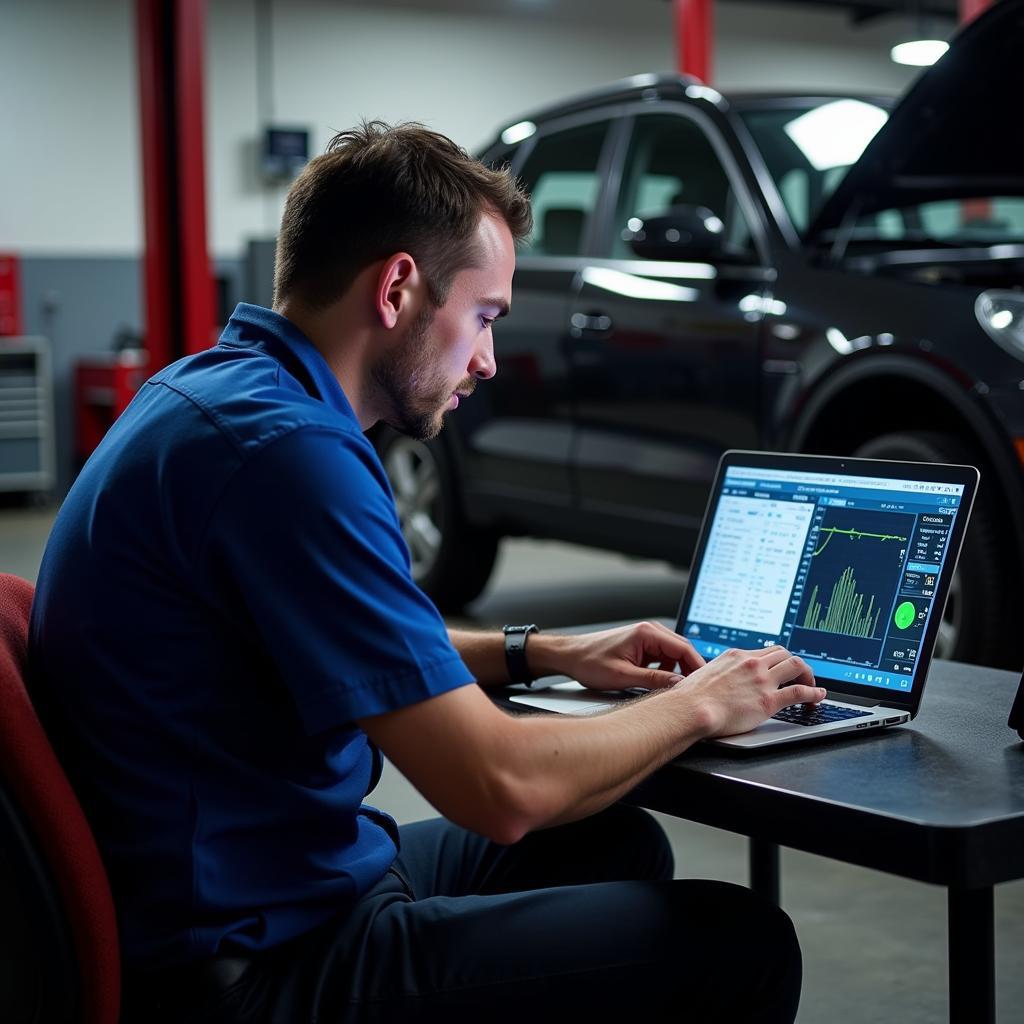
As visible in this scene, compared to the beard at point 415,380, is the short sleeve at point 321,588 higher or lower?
lower

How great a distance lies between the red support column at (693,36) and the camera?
9.56 metres

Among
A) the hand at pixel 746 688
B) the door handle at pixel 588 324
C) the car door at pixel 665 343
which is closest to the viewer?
the hand at pixel 746 688

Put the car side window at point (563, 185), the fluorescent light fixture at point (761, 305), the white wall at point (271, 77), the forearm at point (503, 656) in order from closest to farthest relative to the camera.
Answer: the forearm at point (503, 656)
the fluorescent light fixture at point (761, 305)
the car side window at point (563, 185)
the white wall at point (271, 77)

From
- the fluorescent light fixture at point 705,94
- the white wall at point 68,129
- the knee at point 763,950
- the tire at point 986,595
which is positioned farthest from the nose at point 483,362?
the white wall at point 68,129

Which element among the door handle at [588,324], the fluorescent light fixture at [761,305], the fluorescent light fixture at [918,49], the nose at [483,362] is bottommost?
the door handle at [588,324]

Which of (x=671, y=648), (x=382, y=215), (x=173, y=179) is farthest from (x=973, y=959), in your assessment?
(x=173, y=179)

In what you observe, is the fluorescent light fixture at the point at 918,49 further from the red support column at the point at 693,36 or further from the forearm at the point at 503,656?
the forearm at the point at 503,656

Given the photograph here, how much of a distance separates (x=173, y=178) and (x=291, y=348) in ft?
20.3

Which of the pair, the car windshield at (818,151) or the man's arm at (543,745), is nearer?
the man's arm at (543,745)

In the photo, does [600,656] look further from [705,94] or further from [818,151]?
[705,94]

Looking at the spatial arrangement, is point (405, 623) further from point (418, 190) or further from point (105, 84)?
point (105, 84)

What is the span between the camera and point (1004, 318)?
3352mm

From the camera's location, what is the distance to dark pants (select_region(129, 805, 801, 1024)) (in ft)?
4.32

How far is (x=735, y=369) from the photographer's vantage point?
3.98m
